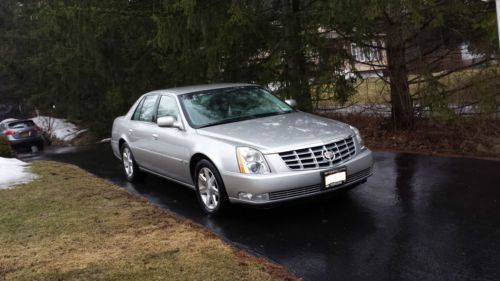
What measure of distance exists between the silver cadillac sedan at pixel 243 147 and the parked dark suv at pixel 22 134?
19.6 meters

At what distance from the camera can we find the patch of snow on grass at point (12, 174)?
9238 mm

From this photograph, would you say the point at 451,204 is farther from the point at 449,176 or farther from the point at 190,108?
the point at 190,108

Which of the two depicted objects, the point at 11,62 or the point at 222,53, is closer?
the point at 222,53

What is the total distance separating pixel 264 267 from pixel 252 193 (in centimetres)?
118

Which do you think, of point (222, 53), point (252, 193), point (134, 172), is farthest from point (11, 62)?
point (252, 193)

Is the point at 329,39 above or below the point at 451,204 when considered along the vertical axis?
above

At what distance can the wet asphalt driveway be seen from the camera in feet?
13.9

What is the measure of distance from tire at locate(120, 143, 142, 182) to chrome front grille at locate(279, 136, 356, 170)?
3733 mm

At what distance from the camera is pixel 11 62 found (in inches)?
1080

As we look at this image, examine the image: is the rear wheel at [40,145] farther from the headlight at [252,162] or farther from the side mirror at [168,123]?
the headlight at [252,162]

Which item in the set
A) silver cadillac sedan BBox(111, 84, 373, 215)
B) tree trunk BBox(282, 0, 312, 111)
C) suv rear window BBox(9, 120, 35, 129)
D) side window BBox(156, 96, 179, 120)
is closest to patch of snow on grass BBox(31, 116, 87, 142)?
suv rear window BBox(9, 120, 35, 129)

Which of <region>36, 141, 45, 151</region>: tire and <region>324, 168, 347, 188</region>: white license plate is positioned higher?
<region>324, 168, 347, 188</region>: white license plate

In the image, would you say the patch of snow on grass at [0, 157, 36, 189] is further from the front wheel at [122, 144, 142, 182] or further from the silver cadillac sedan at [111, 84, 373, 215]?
the silver cadillac sedan at [111, 84, 373, 215]

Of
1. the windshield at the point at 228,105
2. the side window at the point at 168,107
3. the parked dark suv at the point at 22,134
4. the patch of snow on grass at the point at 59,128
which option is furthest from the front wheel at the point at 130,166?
the patch of snow on grass at the point at 59,128
